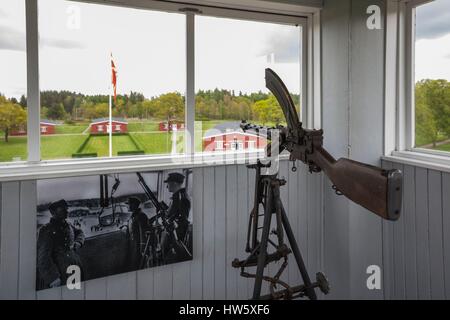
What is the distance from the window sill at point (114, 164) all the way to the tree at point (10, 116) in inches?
7.5

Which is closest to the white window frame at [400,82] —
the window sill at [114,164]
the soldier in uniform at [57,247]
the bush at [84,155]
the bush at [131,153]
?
the window sill at [114,164]

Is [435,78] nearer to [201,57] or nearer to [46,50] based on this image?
[201,57]

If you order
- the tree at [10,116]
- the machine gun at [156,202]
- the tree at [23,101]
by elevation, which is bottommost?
the machine gun at [156,202]

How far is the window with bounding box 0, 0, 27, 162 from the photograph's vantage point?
173 centimetres

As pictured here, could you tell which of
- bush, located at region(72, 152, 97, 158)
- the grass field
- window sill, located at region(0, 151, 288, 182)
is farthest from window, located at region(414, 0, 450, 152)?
bush, located at region(72, 152, 97, 158)

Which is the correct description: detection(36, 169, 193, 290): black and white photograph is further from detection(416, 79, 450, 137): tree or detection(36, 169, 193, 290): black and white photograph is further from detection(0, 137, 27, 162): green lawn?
detection(416, 79, 450, 137): tree

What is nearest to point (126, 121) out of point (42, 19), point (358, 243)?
point (42, 19)

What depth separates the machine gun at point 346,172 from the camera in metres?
1.00

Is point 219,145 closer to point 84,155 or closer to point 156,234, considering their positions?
point 156,234

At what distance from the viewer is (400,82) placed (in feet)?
6.97

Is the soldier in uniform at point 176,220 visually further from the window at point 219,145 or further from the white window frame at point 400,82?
the white window frame at point 400,82

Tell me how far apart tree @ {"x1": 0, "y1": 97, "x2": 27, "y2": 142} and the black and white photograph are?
12.6 inches

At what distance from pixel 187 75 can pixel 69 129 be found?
0.74 metres

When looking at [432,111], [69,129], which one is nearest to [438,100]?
[432,111]
